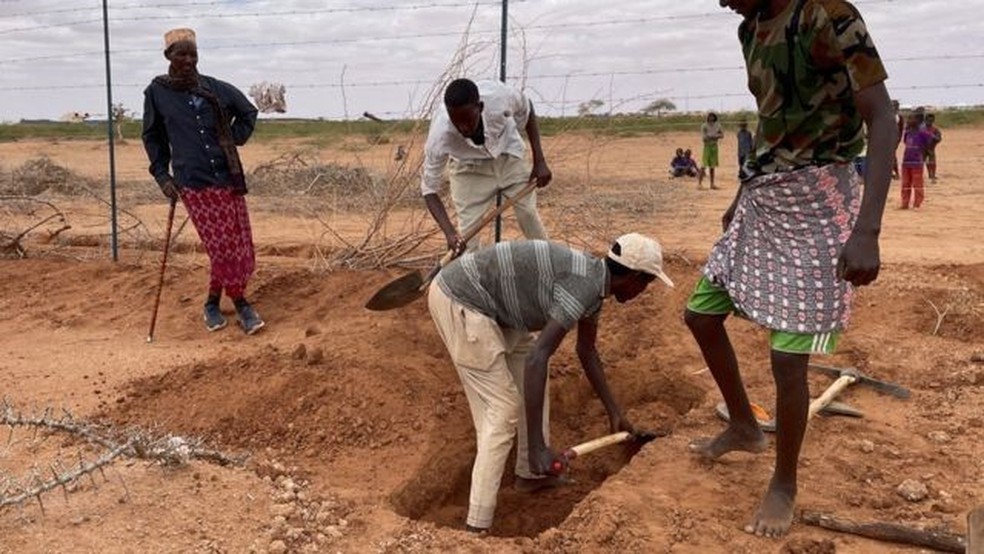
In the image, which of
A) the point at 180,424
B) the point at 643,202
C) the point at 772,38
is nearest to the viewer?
the point at 772,38

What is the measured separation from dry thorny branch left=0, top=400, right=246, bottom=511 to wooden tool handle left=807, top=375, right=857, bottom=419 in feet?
7.34

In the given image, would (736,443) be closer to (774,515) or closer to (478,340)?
(774,515)

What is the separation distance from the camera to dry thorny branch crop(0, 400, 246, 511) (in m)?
2.72

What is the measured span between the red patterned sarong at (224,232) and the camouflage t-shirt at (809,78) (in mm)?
3213

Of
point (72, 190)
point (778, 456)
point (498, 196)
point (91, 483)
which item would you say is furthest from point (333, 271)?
point (72, 190)

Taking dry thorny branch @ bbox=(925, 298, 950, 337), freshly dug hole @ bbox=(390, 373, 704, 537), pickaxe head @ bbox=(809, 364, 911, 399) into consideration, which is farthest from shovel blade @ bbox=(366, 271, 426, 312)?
dry thorny branch @ bbox=(925, 298, 950, 337)

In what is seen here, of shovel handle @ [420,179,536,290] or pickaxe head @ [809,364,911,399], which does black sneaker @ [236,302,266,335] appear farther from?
pickaxe head @ [809,364,911,399]

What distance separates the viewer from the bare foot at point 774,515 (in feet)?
9.36

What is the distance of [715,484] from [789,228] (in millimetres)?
1019

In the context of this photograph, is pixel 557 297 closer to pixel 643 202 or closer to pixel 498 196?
pixel 498 196

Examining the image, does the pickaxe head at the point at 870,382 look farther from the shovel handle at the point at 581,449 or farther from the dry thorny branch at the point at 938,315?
the shovel handle at the point at 581,449

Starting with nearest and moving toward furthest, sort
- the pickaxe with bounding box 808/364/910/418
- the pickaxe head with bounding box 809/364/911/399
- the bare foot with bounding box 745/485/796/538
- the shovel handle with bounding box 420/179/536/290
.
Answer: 1. the bare foot with bounding box 745/485/796/538
2. the pickaxe with bounding box 808/364/910/418
3. the pickaxe head with bounding box 809/364/911/399
4. the shovel handle with bounding box 420/179/536/290

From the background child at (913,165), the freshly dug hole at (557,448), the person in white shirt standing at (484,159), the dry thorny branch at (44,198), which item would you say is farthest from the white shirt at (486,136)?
the background child at (913,165)

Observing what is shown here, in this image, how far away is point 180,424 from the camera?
12.9 feet
